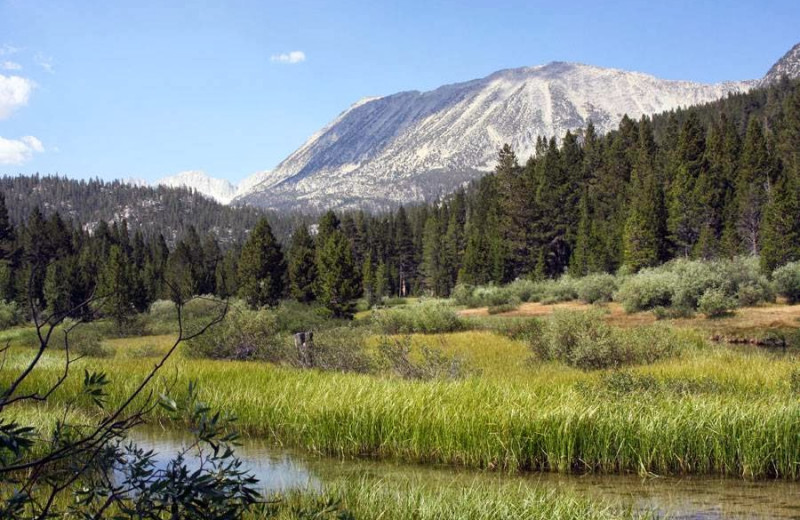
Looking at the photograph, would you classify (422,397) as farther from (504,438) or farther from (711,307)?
(711,307)

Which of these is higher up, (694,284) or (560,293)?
(694,284)

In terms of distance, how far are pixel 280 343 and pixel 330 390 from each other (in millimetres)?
10177

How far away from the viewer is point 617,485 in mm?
8430

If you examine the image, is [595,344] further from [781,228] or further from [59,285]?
[59,285]

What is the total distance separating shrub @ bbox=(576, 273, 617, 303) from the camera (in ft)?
162

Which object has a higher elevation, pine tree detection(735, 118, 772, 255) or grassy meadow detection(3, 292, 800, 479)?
pine tree detection(735, 118, 772, 255)

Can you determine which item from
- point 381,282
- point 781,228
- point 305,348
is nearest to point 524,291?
point 781,228

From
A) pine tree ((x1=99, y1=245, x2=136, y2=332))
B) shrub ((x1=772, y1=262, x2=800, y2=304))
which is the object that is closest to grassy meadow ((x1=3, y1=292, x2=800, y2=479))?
shrub ((x1=772, y1=262, x2=800, y2=304))

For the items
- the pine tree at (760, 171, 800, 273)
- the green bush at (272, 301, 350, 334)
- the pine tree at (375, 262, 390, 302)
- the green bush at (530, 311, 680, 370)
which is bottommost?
the pine tree at (375, 262, 390, 302)

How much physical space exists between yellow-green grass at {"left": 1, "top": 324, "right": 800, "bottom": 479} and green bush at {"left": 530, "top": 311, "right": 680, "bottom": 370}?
3.51 meters

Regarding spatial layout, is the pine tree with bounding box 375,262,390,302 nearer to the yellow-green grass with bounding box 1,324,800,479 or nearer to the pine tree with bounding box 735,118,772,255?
the pine tree with bounding box 735,118,772,255

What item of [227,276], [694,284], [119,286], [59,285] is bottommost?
[694,284]

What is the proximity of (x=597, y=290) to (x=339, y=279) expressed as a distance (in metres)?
20.1

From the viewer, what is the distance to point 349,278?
150ft
